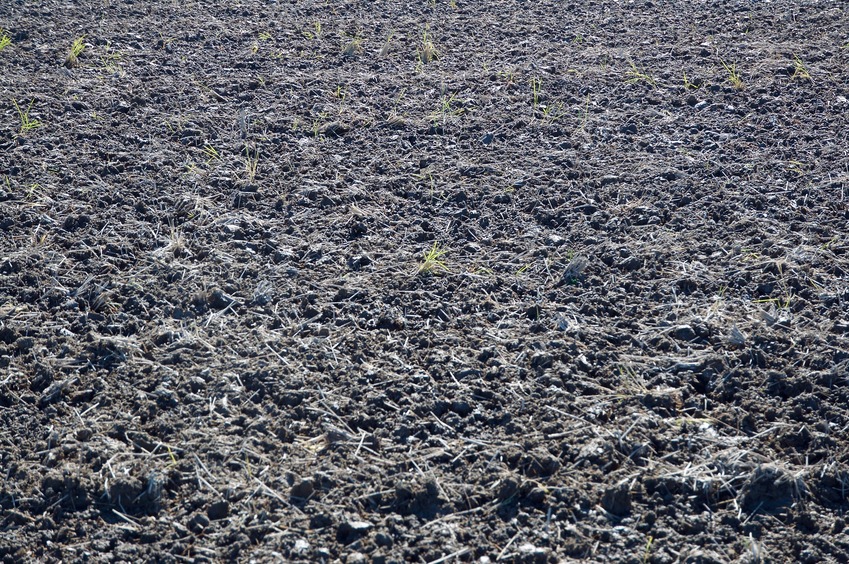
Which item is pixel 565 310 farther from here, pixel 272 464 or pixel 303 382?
pixel 272 464

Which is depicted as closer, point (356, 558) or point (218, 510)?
point (356, 558)

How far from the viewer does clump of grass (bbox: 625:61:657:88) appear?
442cm

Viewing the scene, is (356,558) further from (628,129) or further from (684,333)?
(628,129)

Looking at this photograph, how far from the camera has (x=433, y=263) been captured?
313 cm

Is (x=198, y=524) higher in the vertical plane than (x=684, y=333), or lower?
lower

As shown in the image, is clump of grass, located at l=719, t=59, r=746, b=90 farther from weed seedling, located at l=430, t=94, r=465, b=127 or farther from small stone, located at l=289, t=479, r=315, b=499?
small stone, located at l=289, t=479, r=315, b=499

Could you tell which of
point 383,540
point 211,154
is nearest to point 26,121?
point 211,154

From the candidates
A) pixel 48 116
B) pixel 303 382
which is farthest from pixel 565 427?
pixel 48 116

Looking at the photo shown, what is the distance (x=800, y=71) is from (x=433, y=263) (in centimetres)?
253

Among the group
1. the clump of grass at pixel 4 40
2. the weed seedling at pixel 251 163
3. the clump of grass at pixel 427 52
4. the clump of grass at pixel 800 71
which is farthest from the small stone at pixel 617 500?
the clump of grass at pixel 4 40

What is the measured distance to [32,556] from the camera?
2152mm

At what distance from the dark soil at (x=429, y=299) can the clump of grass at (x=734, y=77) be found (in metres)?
0.03

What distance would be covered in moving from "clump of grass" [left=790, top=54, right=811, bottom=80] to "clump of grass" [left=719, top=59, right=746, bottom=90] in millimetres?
270

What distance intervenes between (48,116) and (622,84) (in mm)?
2916
